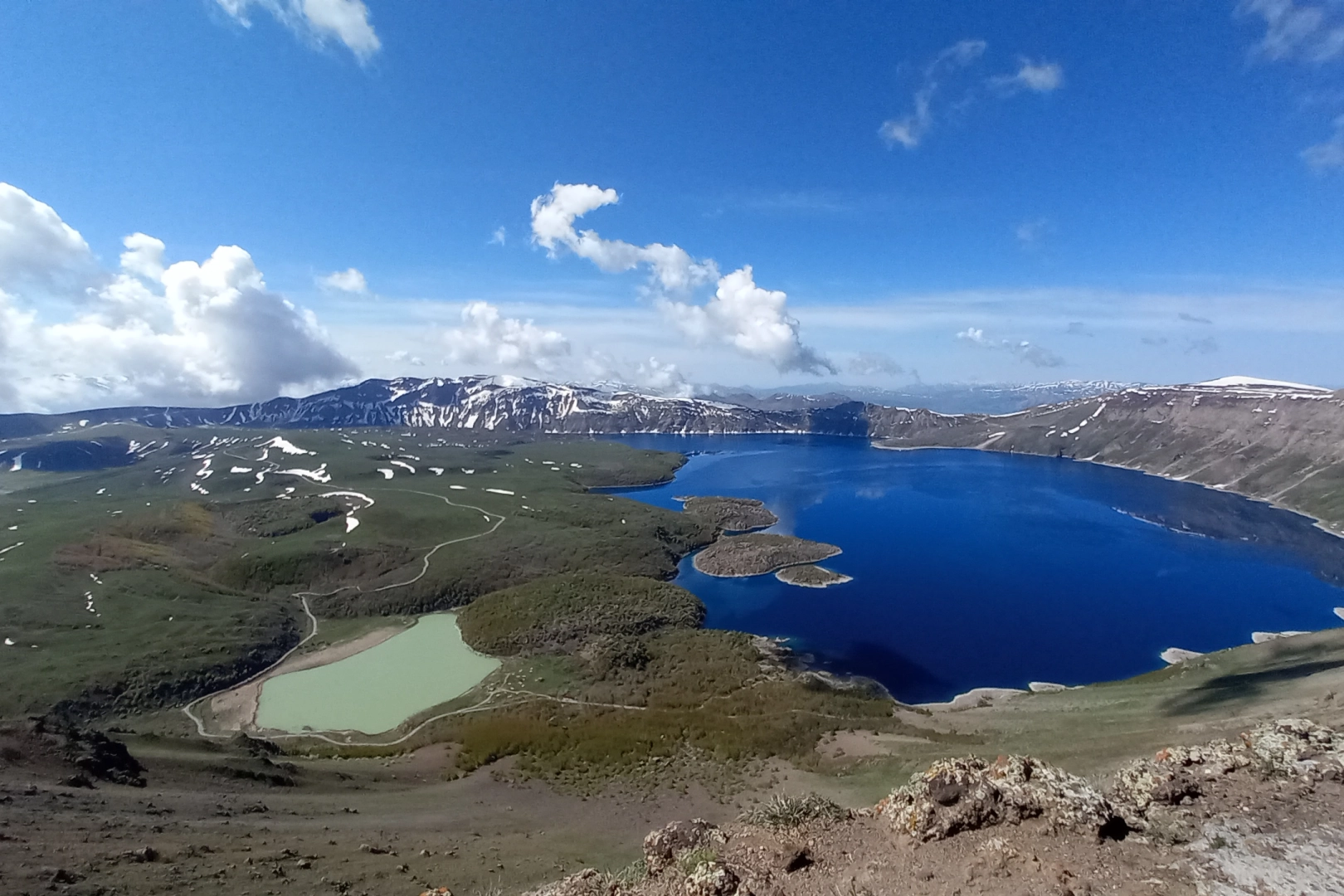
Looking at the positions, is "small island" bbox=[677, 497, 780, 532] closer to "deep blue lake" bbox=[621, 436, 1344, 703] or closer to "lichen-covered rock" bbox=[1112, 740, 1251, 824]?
"deep blue lake" bbox=[621, 436, 1344, 703]

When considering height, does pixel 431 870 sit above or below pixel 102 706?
above

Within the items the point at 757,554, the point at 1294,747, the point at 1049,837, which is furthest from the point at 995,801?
the point at 757,554

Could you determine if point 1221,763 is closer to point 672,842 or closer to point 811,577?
point 672,842

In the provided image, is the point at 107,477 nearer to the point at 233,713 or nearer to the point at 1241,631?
the point at 233,713

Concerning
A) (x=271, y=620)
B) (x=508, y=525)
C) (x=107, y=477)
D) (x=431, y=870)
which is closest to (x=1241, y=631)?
(x=431, y=870)

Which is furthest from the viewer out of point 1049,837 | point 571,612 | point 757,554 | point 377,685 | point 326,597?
point 757,554

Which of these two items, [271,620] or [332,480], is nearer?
[271,620]

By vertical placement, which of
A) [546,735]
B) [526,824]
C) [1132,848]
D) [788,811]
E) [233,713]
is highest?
[1132,848]
